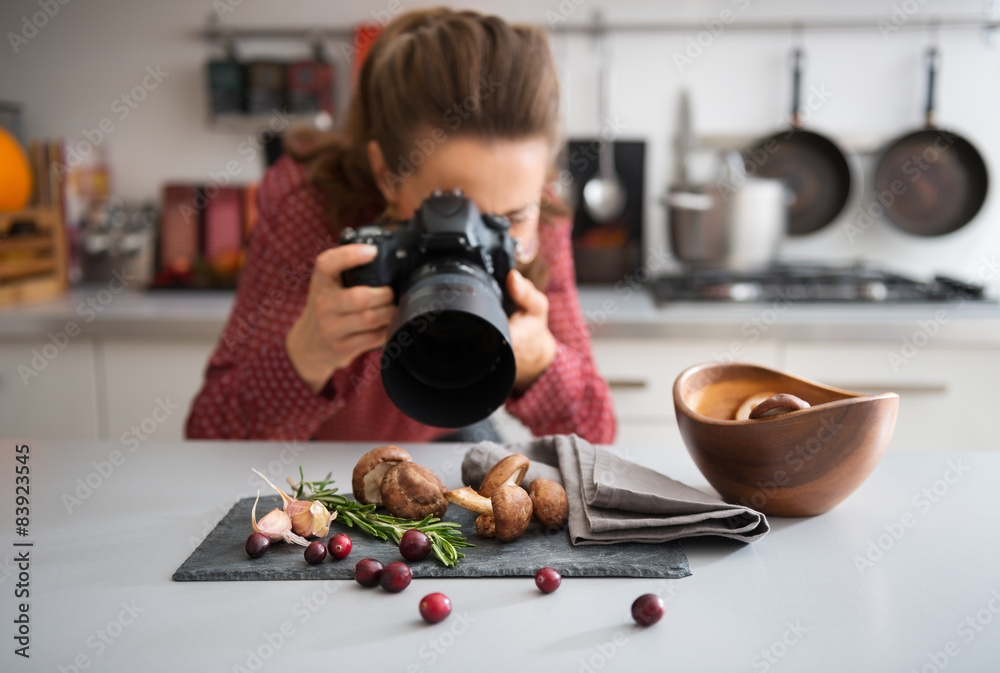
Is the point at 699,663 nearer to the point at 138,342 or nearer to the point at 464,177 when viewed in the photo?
the point at 464,177

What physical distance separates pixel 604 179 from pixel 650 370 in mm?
575

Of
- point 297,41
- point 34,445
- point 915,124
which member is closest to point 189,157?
point 297,41

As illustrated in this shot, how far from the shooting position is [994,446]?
1542 mm

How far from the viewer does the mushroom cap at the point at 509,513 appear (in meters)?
0.58

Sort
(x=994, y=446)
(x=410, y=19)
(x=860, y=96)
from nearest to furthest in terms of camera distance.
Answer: (x=410, y=19), (x=994, y=446), (x=860, y=96)

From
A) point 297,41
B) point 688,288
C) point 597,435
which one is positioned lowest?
point 597,435

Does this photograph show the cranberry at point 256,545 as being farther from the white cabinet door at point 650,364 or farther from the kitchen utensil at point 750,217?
the kitchen utensil at point 750,217

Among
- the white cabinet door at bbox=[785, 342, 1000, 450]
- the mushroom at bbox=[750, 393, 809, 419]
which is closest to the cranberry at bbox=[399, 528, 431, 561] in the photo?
→ the mushroom at bbox=[750, 393, 809, 419]

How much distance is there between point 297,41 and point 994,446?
67.0 inches

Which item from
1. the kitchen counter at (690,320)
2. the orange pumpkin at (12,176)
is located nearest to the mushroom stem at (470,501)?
the kitchen counter at (690,320)

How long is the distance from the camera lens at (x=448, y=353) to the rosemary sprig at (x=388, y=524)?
88mm

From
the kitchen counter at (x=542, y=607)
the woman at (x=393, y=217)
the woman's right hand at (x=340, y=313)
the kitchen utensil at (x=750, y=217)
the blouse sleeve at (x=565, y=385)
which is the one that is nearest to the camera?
the kitchen counter at (x=542, y=607)

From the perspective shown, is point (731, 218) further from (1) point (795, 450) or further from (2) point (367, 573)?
(2) point (367, 573)

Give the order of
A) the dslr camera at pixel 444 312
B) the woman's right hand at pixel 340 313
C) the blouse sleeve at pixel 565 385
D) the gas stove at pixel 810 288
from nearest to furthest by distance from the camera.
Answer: the dslr camera at pixel 444 312 → the woman's right hand at pixel 340 313 → the blouse sleeve at pixel 565 385 → the gas stove at pixel 810 288
